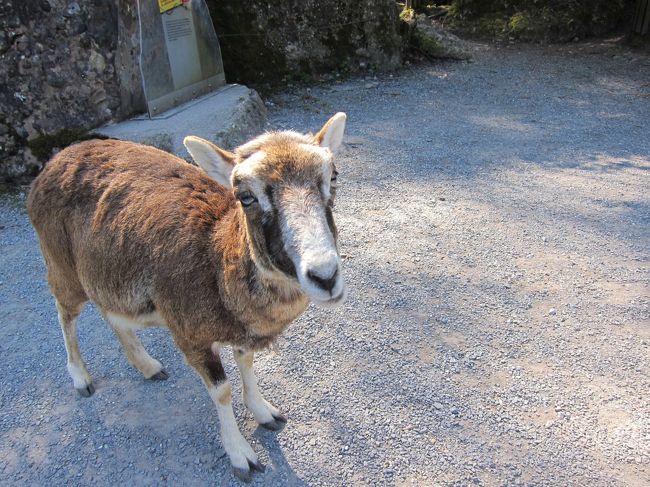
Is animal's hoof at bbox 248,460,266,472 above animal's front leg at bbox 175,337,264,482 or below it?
below

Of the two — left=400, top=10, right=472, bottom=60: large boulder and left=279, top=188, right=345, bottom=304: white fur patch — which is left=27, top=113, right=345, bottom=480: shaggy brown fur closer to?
left=279, top=188, right=345, bottom=304: white fur patch

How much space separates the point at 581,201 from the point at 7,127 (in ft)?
25.0

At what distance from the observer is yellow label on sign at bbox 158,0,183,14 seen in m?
8.17

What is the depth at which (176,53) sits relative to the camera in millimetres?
8625

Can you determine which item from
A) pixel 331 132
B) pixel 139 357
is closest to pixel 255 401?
pixel 139 357

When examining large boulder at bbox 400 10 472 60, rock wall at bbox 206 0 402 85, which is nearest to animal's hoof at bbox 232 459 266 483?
rock wall at bbox 206 0 402 85

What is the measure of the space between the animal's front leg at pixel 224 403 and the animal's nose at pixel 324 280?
1145 mm

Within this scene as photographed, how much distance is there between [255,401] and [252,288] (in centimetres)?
111

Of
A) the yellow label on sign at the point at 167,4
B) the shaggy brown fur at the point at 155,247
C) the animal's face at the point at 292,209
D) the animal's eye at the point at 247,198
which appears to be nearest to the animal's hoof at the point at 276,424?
the shaggy brown fur at the point at 155,247

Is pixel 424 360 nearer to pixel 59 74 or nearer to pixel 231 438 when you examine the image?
pixel 231 438

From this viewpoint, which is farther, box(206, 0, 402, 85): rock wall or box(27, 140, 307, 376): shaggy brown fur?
box(206, 0, 402, 85): rock wall

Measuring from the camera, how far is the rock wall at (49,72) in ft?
22.8

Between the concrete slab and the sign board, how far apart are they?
0.29m

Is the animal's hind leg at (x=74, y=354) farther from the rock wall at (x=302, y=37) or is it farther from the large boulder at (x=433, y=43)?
the large boulder at (x=433, y=43)
